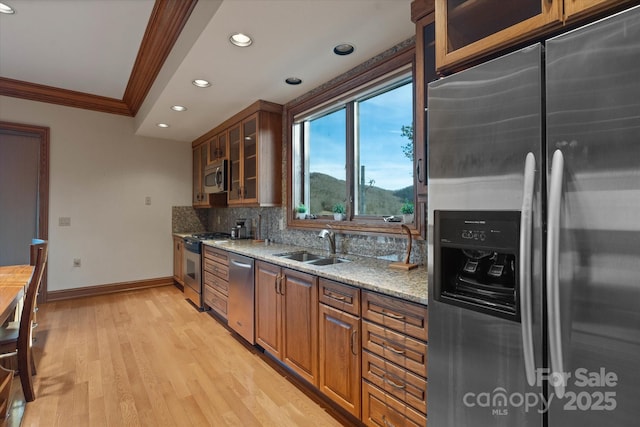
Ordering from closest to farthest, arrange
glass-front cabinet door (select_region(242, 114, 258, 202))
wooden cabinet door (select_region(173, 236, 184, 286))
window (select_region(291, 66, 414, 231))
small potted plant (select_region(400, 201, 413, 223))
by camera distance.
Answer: small potted plant (select_region(400, 201, 413, 223)), window (select_region(291, 66, 414, 231)), glass-front cabinet door (select_region(242, 114, 258, 202)), wooden cabinet door (select_region(173, 236, 184, 286))

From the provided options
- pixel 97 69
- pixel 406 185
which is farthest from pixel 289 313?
pixel 97 69

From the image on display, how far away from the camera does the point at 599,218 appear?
85cm

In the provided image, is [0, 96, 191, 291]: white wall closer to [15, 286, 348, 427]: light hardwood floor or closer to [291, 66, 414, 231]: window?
[15, 286, 348, 427]: light hardwood floor

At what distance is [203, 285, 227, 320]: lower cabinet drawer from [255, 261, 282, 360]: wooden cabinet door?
79 centimetres

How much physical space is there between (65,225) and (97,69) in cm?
218

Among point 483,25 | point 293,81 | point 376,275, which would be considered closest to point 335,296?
point 376,275

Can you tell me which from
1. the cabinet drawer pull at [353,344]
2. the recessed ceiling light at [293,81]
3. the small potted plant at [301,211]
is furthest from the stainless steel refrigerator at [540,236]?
the small potted plant at [301,211]

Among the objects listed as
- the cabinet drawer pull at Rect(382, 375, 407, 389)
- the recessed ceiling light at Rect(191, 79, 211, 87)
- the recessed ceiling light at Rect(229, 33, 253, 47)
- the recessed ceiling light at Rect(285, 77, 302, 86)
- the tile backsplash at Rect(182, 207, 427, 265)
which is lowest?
the cabinet drawer pull at Rect(382, 375, 407, 389)

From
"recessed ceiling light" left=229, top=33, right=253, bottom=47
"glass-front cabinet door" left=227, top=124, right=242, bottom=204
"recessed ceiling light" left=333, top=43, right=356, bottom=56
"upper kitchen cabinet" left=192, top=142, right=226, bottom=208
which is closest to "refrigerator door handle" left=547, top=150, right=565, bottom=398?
"recessed ceiling light" left=333, top=43, right=356, bottom=56

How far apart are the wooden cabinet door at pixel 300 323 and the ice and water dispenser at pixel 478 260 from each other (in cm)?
95

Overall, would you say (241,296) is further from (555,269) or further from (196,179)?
(196,179)

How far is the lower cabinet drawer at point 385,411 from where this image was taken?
1.43 meters

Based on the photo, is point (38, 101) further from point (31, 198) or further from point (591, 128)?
point (591, 128)

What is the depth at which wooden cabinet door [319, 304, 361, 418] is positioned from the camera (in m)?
1.72
